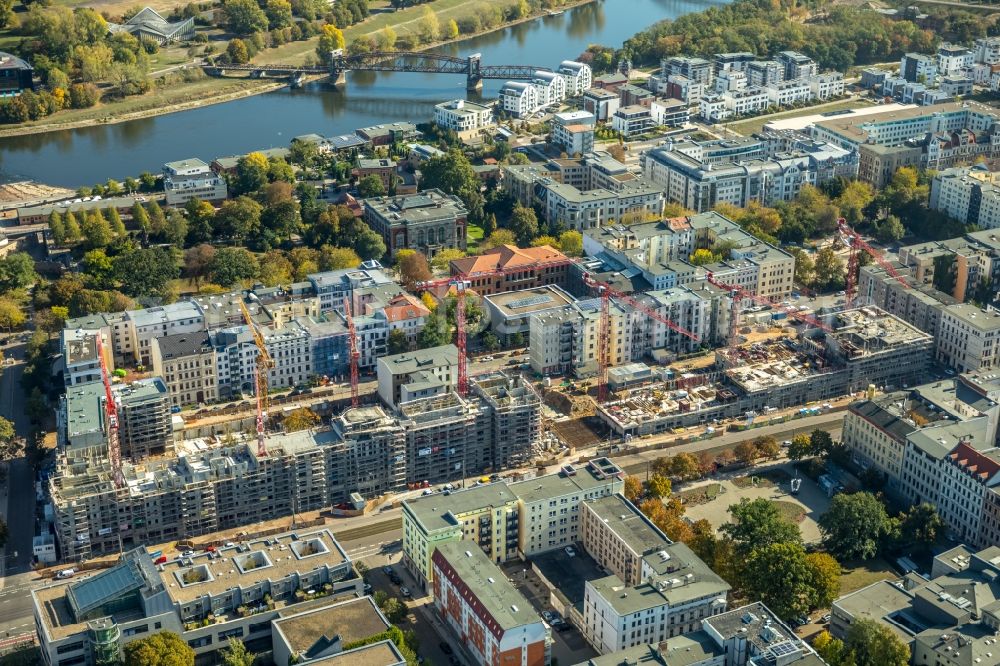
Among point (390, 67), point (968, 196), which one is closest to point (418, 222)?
point (968, 196)

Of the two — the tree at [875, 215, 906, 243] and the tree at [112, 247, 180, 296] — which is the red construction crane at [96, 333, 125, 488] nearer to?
the tree at [112, 247, 180, 296]

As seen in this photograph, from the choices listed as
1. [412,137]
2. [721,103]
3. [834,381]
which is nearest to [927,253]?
[834,381]

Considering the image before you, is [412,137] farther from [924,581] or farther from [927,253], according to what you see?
[924,581]

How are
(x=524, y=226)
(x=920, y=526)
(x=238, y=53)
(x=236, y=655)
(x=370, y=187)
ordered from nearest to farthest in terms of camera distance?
(x=236, y=655), (x=920, y=526), (x=524, y=226), (x=370, y=187), (x=238, y=53)

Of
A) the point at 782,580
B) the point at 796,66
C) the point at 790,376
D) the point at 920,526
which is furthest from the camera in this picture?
the point at 796,66

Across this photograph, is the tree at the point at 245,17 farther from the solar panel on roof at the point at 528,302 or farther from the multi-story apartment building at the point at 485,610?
the multi-story apartment building at the point at 485,610

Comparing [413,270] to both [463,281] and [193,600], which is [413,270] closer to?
[463,281]

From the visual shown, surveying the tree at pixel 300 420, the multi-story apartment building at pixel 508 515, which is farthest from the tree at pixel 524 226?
the multi-story apartment building at pixel 508 515
